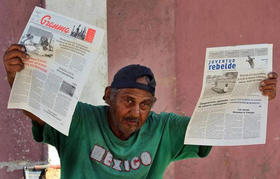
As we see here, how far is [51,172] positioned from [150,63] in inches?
54.1

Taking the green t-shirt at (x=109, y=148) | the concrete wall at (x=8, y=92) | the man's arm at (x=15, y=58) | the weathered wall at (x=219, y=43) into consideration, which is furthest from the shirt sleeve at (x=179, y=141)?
the weathered wall at (x=219, y=43)

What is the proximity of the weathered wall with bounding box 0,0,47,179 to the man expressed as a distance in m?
1.27

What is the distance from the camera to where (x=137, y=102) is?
2455mm

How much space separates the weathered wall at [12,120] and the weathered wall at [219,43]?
1421 millimetres

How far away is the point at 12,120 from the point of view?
143 inches

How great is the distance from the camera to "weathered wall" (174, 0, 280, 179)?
4438mm

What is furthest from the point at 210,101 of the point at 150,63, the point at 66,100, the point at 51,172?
the point at 150,63

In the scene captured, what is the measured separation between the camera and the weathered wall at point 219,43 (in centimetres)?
444

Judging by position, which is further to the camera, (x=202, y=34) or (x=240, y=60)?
(x=202, y=34)

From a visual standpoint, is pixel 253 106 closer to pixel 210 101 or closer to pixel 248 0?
pixel 210 101

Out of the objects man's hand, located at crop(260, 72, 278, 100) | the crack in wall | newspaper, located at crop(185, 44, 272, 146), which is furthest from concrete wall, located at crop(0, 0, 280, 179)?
man's hand, located at crop(260, 72, 278, 100)

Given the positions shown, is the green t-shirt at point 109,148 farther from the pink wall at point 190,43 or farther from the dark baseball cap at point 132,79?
the pink wall at point 190,43

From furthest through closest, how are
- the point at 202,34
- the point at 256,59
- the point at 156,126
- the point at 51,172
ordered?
the point at 202,34 → the point at 51,172 → the point at 156,126 → the point at 256,59

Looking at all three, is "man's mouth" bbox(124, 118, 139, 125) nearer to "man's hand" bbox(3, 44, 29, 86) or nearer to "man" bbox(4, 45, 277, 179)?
"man" bbox(4, 45, 277, 179)
